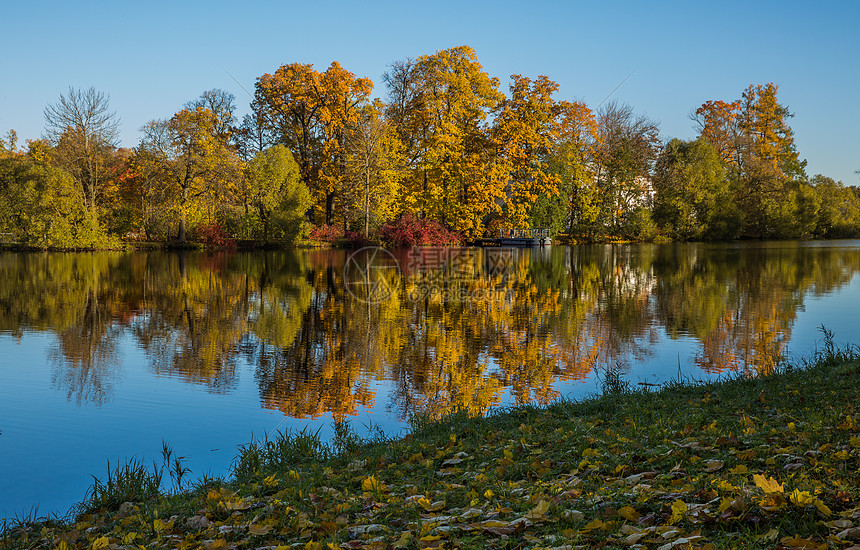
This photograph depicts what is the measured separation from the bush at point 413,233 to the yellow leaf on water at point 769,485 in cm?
4089

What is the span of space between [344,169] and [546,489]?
44383 mm

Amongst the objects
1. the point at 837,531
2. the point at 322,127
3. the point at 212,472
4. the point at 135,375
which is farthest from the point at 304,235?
the point at 837,531

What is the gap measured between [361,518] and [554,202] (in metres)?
52.0

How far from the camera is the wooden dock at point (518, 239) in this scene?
172 ft

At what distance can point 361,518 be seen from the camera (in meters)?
3.90

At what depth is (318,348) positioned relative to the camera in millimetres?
11617

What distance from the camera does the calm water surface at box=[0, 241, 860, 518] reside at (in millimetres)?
7246

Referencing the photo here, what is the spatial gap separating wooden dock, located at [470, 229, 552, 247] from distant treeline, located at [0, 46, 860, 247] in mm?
1011

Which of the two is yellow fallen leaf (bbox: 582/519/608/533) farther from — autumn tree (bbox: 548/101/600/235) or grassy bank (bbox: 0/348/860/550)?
autumn tree (bbox: 548/101/600/235)

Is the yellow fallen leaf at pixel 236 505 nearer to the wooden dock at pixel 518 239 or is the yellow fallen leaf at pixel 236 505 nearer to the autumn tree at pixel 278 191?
the autumn tree at pixel 278 191

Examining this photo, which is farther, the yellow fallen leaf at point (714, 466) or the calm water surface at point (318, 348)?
the calm water surface at point (318, 348)

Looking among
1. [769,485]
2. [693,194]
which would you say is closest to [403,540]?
[769,485]

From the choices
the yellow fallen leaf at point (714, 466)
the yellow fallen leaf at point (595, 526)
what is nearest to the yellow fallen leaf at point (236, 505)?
the yellow fallen leaf at point (595, 526)

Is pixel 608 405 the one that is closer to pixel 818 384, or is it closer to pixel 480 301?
pixel 818 384
